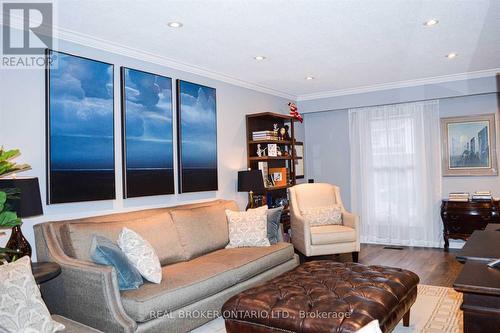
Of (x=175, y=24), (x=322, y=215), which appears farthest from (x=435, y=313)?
(x=175, y=24)

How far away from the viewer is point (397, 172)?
609 cm

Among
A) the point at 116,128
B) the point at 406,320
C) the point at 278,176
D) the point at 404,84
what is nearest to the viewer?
the point at 406,320

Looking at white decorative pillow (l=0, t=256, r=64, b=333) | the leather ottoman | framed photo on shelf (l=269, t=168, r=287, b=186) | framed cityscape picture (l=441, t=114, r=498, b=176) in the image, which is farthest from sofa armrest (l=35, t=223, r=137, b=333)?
framed cityscape picture (l=441, t=114, r=498, b=176)

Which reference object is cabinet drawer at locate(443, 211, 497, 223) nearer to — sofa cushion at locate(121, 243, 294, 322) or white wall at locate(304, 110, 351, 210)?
white wall at locate(304, 110, 351, 210)

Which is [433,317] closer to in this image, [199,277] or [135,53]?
[199,277]

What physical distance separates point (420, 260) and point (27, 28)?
16.6ft

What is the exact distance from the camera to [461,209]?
209 inches

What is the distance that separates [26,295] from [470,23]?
388 cm

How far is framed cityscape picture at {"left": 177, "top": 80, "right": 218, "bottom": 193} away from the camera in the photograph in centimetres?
431

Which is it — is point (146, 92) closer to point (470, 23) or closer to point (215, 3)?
point (215, 3)

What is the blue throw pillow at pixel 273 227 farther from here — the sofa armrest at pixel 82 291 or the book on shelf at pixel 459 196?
the book on shelf at pixel 459 196

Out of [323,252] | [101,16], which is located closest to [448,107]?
[323,252]

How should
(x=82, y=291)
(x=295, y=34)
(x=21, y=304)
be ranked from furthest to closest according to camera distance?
(x=295, y=34) → (x=82, y=291) → (x=21, y=304)

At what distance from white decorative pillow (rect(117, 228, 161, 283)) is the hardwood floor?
288cm
